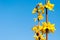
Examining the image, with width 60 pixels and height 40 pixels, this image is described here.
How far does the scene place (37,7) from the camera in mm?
28875

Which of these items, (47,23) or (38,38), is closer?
(47,23)

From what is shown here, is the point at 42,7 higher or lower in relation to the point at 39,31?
higher

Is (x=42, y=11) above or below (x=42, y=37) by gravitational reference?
above

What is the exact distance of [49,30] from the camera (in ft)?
85.5

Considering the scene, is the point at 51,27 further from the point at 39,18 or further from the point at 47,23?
the point at 39,18

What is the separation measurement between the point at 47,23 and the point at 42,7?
2.36m

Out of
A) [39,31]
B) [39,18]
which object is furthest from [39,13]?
[39,31]

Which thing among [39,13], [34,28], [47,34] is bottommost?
[47,34]

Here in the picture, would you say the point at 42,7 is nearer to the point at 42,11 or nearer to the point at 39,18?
the point at 42,11

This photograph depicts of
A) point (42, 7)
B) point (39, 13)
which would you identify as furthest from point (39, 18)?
point (42, 7)

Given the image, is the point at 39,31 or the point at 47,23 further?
the point at 39,31

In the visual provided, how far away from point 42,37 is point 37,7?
429 cm

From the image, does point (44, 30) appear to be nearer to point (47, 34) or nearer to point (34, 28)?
point (47, 34)

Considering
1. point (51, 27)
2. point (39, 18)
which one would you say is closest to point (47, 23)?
point (51, 27)
